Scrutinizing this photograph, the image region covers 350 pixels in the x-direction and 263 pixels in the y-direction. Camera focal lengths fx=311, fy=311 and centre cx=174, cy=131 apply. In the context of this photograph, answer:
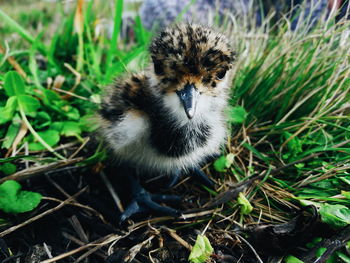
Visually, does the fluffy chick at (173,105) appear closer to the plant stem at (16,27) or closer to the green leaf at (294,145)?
the green leaf at (294,145)

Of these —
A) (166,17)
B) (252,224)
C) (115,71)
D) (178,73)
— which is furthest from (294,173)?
(166,17)

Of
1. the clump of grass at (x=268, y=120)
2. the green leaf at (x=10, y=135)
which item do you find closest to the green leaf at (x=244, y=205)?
the clump of grass at (x=268, y=120)

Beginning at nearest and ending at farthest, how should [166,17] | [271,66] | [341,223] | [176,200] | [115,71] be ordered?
1. [341,223]
2. [176,200]
3. [271,66]
4. [115,71]
5. [166,17]

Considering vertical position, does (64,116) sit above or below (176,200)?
above

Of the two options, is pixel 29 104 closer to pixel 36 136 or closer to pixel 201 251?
pixel 36 136

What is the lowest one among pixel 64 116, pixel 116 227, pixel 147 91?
pixel 116 227

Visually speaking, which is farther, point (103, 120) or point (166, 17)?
point (166, 17)

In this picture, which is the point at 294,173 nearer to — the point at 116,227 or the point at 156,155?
the point at 156,155

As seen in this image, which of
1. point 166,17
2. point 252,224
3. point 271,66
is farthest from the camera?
point 166,17

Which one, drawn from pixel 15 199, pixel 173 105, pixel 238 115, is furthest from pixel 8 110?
pixel 238 115
